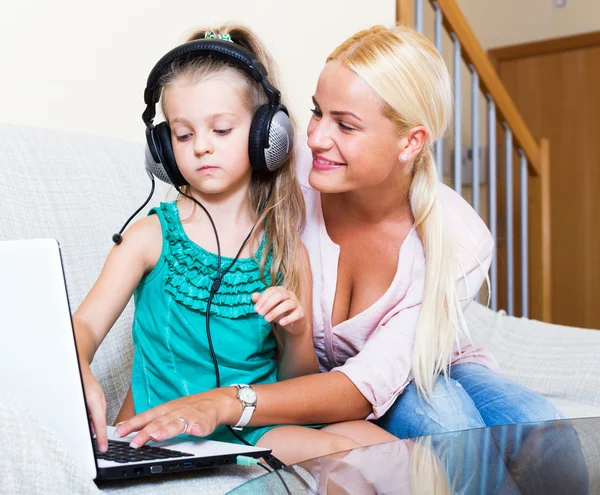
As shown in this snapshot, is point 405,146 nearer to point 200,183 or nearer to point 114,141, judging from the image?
point 200,183

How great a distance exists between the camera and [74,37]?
1775 millimetres

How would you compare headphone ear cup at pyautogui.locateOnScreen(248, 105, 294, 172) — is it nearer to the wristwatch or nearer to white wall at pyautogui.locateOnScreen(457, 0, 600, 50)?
the wristwatch

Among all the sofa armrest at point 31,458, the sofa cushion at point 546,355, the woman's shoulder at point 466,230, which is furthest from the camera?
the sofa cushion at point 546,355

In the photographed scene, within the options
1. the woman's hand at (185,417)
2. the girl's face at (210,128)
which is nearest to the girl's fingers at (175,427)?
the woman's hand at (185,417)

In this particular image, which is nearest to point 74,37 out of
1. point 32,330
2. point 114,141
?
point 114,141

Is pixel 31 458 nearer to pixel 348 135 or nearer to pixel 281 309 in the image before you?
pixel 281 309

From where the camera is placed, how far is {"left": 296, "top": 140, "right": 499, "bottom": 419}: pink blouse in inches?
45.8

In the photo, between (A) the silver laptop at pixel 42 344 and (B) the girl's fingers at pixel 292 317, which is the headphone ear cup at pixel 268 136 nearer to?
(B) the girl's fingers at pixel 292 317

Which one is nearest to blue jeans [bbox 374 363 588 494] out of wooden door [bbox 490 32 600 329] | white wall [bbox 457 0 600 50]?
wooden door [bbox 490 32 600 329]

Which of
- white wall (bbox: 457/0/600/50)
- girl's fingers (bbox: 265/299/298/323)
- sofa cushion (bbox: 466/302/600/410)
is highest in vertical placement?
white wall (bbox: 457/0/600/50)

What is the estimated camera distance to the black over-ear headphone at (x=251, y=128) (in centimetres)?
104

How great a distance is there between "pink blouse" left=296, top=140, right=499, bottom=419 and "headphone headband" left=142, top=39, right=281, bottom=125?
0.28 m

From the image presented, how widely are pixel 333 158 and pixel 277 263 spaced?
0.60 feet

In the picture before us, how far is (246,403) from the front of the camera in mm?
962
